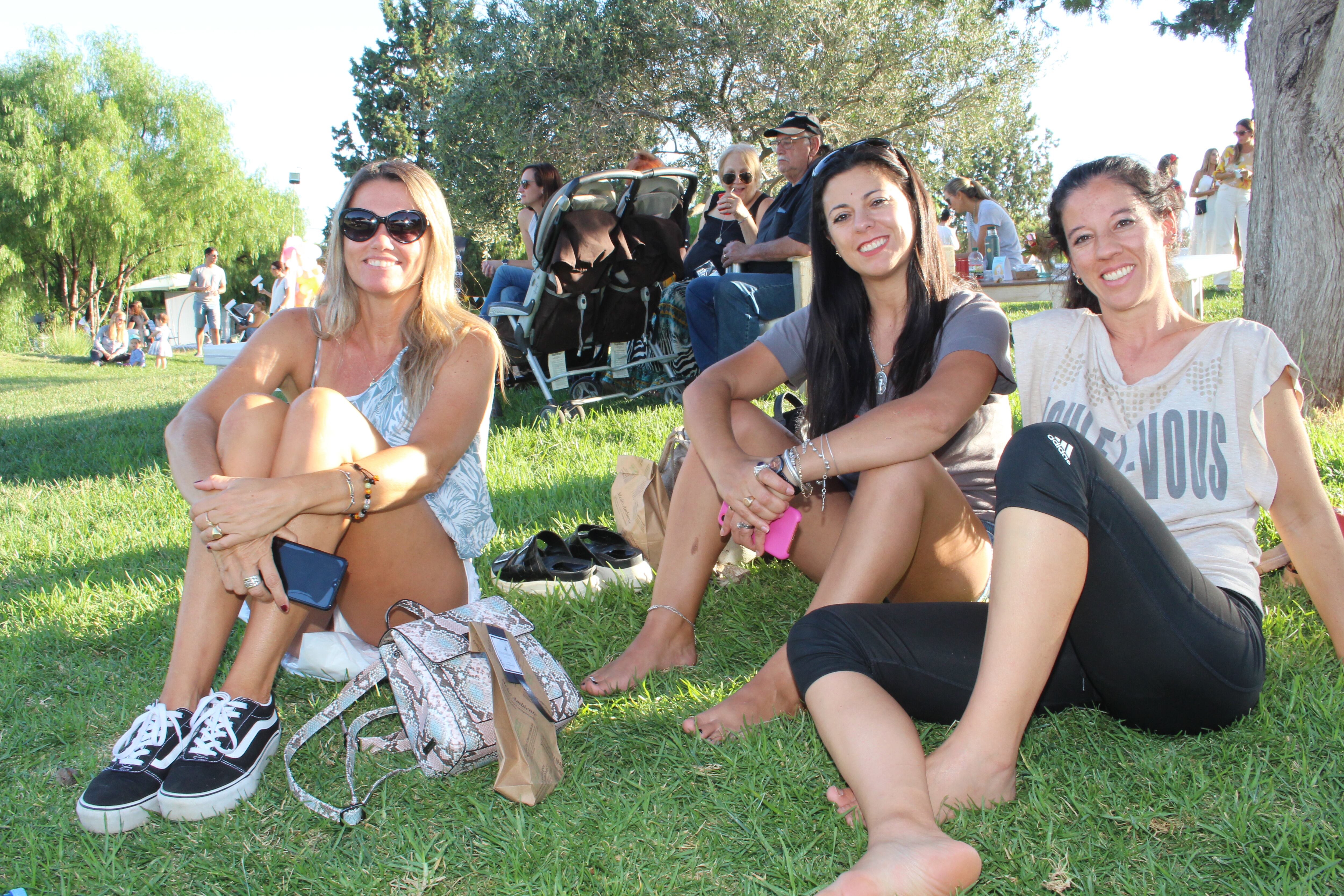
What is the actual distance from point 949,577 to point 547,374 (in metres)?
5.04

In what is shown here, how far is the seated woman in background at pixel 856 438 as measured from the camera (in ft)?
7.32

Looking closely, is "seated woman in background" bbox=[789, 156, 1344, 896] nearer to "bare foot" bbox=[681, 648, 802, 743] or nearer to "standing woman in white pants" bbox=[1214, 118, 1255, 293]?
"bare foot" bbox=[681, 648, 802, 743]

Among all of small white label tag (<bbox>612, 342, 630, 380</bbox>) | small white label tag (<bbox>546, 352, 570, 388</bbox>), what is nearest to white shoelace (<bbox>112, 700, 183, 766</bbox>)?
small white label tag (<bbox>546, 352, 570, 388</bbox>)

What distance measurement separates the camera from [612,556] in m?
3.42

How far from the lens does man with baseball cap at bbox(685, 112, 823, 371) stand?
19.6 ft

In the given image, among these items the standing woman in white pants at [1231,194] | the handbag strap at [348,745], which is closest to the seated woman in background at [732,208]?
the handbag strap at [348,745]

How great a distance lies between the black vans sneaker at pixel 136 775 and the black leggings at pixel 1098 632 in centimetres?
A: 146

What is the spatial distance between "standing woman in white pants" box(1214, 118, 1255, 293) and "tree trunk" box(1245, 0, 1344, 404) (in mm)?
6152

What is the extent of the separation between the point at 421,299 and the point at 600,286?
13.0ft

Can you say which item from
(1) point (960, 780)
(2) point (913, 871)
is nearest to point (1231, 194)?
(1) point (960, 780)

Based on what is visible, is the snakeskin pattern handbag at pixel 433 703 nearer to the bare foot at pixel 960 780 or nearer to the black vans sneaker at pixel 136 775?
the black vans sneaker at pixel 136 775

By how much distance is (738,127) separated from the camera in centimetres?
2189

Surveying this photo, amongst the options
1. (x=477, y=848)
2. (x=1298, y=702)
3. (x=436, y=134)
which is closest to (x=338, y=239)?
(x=477, y=848)

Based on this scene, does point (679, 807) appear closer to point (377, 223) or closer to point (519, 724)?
point (519, 724)
